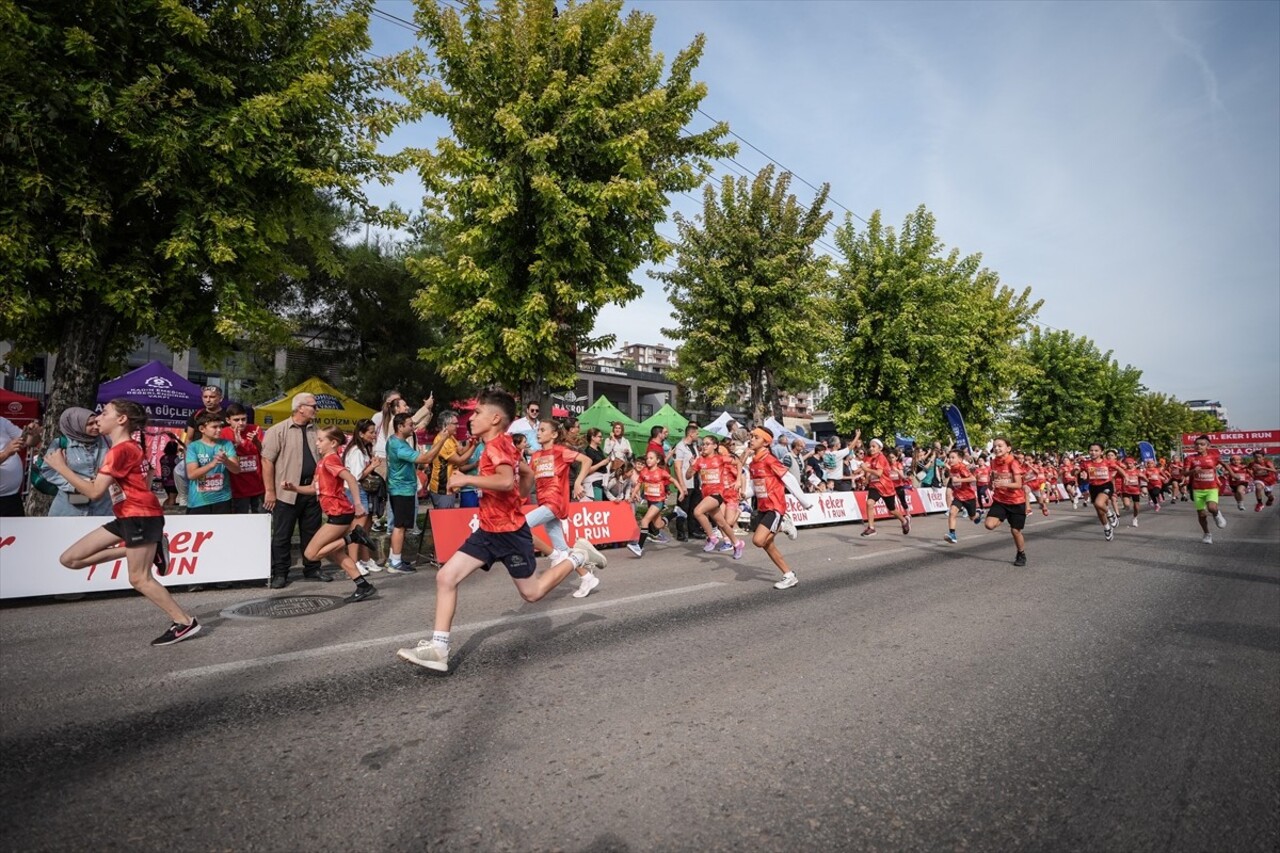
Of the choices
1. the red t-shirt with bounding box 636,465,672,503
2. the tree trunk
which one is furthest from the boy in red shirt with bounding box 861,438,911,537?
the tree trunk

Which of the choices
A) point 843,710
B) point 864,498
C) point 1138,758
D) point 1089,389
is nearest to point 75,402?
point 843,710

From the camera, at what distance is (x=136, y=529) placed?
16.7 ft

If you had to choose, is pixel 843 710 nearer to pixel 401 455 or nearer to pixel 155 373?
pixel 401 455

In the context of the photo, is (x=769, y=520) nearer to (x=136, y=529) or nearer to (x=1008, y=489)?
(x=1008, y=489)

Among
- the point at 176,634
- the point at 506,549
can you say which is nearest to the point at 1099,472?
the point at 506,549

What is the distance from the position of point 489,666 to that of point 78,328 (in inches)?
395

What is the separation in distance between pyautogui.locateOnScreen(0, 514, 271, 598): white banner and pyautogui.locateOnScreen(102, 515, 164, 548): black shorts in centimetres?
209

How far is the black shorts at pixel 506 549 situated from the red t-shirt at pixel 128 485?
265 cm

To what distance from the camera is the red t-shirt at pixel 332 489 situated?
6.87 m

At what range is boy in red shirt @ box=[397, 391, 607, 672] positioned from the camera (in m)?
4.46

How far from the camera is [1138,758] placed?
327 cm

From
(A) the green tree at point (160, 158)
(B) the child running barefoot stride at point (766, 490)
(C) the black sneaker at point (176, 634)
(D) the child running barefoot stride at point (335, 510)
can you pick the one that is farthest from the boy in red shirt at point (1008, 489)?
(A) the green tree at point (160, 158)

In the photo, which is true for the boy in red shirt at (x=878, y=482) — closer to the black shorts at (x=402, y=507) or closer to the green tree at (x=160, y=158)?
the black shorts at (x=402, y=507)

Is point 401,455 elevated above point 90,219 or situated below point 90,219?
below
